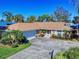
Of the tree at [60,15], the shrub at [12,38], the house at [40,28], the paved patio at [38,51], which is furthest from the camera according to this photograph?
the tree at [60,15]

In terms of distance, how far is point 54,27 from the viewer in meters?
49.0

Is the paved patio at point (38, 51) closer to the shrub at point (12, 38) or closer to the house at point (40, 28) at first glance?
the shrub at point (12, 38)

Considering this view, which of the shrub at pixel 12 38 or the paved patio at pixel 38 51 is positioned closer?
the paved patio at pixel 38 51

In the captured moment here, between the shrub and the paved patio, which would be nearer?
the paved patio

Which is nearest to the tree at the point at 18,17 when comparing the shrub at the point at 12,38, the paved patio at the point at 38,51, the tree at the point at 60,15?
the tree at the point at 60,15

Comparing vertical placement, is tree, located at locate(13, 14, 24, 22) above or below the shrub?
above

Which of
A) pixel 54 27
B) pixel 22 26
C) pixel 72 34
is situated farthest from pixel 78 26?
pixel 22 26

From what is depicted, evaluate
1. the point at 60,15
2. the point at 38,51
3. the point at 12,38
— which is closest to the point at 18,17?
the point at 60,15

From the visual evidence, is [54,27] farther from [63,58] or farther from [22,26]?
[63,58]

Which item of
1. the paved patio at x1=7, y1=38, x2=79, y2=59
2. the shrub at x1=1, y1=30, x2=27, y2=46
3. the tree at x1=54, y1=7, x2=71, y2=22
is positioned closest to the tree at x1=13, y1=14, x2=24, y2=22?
the tree at x1=54, y1=7, x2=71, y2=22

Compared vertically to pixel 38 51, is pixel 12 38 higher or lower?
higher

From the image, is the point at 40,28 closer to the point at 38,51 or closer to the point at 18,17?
the point at 38,51

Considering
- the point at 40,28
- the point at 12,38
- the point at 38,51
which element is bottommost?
the point at 38,51

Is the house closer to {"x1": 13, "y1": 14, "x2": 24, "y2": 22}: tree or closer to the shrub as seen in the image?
the shrub
